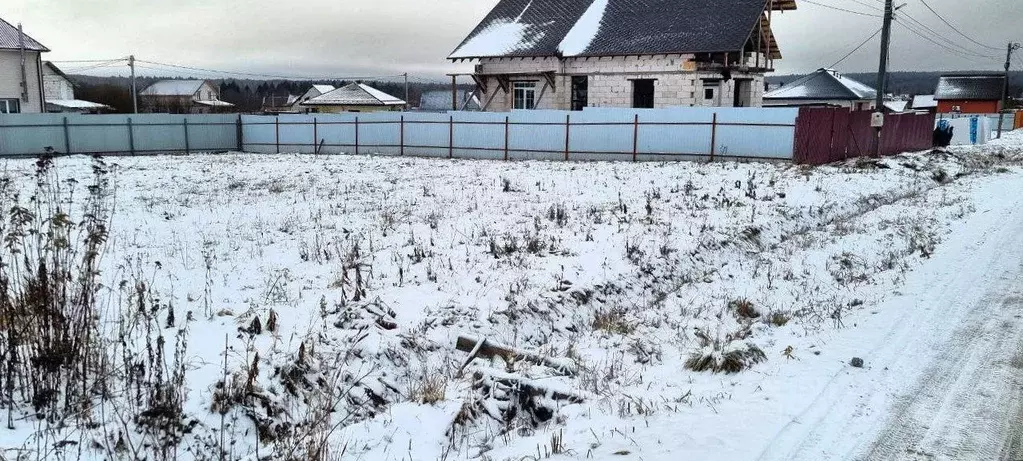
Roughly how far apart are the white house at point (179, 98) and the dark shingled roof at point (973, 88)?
280ft

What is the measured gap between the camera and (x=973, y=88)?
260 feet

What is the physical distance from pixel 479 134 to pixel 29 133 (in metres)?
17.9

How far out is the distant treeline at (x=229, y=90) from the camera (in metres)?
69.5

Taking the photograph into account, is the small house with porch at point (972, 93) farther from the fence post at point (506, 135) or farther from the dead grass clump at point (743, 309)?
the dead grass clump at point (743, 309)

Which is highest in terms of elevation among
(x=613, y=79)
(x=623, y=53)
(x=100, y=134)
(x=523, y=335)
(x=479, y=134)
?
(x=623, y=53)

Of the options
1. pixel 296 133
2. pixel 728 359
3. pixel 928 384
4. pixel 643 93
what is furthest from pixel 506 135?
pixel 928 384

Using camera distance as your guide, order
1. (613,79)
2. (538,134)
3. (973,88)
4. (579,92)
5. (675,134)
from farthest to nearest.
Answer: (973,88)
(579,92)
(613,79)
(538,134)
(675,134)

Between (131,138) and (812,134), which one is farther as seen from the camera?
(131,138)

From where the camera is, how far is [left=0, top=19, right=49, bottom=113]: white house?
132 feet

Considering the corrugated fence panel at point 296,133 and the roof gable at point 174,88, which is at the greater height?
the roof gable at point 174,88

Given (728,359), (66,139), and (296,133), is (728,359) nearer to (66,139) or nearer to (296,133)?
(296,133)

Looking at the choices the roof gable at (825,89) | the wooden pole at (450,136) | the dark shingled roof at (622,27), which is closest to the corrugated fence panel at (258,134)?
the dark shingled roof at (622,27)

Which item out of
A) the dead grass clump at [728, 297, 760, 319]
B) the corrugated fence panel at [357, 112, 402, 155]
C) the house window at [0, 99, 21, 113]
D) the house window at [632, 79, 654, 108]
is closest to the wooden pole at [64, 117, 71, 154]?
the corrugated fence panel at [357, 112, 402, 155]

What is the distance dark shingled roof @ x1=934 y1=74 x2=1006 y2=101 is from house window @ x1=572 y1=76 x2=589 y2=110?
6687 cm
